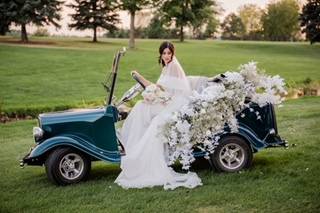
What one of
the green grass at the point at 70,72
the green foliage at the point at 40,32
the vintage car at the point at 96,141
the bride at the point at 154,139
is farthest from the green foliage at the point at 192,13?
the vintage car at the point at 96,141

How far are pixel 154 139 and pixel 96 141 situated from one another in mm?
839

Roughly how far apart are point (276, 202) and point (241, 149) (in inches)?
64.8

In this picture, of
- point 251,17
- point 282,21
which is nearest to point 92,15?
point 282,21

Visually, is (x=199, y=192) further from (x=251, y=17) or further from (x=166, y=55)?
(x=251, y=17)

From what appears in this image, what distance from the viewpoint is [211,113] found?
7289mm

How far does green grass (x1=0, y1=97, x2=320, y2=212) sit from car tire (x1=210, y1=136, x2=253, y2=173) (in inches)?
6.7

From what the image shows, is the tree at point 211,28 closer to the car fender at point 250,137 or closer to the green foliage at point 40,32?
the green foliage at point 40,32

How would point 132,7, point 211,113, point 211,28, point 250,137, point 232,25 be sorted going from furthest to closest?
1. point 232,25
2. point 211,28
3. point 132,7
4. point 250,137
5. point 211,113

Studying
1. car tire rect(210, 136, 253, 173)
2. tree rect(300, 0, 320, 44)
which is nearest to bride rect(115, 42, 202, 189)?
car tire rect(210, 136, 253, 173)

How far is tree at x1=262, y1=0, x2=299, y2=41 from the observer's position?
89.6 m

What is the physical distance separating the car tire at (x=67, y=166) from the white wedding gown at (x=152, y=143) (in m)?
0.56

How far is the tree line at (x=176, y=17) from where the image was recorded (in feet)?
118

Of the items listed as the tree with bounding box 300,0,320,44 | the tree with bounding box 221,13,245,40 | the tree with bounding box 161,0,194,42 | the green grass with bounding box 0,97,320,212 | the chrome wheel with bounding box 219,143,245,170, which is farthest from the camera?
the tree with bounding box 221,13,245,40

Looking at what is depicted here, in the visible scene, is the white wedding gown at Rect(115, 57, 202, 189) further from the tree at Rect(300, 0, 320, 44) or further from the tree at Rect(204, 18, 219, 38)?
the tree at Rect(204, 18, 219, 38)
